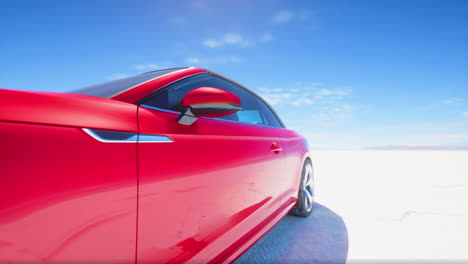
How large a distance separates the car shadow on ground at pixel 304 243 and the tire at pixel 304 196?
87 millimetres

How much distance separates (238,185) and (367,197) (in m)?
3.52

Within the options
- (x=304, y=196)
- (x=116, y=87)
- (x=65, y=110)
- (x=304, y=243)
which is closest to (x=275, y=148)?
(x=304, y=243)

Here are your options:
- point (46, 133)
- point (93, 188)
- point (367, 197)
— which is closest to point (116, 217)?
point (93, 188)

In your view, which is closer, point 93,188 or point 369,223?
point 93,188

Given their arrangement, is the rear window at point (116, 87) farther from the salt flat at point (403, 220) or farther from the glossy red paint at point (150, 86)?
the salt flat at point (403, 220)

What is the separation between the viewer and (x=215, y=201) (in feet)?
4.39

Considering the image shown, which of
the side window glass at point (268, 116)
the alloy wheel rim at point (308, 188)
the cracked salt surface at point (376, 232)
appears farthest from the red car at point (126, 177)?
the alloy wheel rim at point (308, 188)

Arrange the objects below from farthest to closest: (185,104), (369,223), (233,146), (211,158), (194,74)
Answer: (369,223) → (194,74) → (233,146) → (211,158) → (185,104)

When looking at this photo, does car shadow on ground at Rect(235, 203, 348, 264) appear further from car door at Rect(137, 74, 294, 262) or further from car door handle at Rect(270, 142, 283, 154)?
A: car door handle at Rect(270, 142, 283, 154)

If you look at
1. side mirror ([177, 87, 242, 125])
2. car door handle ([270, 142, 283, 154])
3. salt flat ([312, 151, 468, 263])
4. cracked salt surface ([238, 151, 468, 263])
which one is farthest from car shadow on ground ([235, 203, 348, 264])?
side mirror ([177, 87, 242, 125])

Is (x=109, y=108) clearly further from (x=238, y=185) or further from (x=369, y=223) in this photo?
(x=369, y=223)

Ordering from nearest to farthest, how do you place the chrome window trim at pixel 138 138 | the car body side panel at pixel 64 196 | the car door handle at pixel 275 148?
the car body side panel at pixel 64 196, the chrome window trim at pixel 138 138, the car door handle at pixel 275 148

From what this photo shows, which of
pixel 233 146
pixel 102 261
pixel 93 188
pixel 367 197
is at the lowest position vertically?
pixel 367 197

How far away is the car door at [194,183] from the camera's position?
99 centimetres
